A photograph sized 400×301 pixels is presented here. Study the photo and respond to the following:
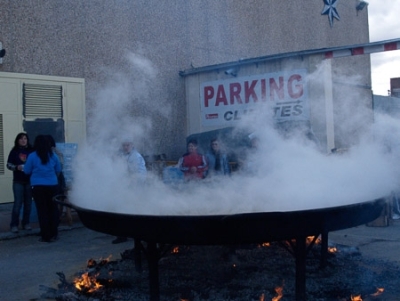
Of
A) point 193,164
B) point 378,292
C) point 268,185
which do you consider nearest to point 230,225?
point 268,185

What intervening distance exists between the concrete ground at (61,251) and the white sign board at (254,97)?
114 inches

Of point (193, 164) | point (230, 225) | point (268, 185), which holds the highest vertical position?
point (193, 164)

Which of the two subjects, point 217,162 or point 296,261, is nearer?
point 296,261

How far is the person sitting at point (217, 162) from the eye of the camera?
23.8 ft

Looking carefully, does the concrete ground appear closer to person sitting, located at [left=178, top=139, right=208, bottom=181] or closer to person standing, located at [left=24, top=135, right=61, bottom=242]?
person standing, located at [left=24, top=135, right=61, bottom=242]

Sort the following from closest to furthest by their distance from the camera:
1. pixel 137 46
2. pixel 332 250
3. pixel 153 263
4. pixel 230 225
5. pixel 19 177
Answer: pixel 230 225, pixel 153 263, pixel 332 250, pixel 19 177, pixel 137 46

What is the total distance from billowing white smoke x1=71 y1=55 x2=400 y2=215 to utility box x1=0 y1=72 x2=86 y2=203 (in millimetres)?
4160

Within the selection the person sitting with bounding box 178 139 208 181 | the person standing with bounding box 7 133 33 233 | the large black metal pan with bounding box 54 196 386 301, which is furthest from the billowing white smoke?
the person standing with bounding box 7 133 33 233

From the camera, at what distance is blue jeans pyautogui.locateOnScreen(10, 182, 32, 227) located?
26.4 ft

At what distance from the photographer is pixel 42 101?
32.4ft

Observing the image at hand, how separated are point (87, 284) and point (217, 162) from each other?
10.6 feet

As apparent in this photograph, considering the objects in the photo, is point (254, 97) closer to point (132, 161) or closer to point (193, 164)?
point (193, 164)

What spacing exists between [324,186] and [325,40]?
1458cm

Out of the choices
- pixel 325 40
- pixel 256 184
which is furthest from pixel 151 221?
pixel 325 40
